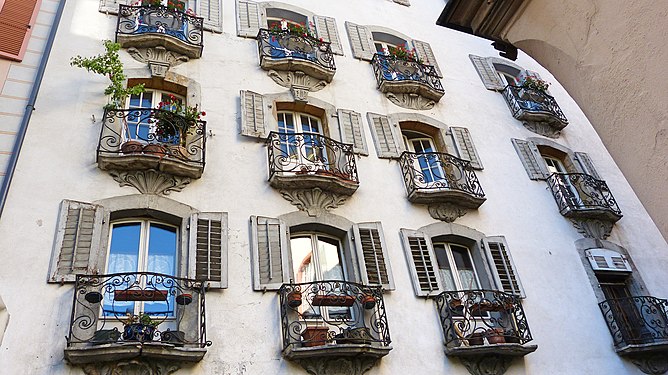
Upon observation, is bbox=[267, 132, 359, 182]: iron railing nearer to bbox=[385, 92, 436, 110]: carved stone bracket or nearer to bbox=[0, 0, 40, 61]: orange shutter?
bbox=[385, 92, 436, 110]: carved stone bracket

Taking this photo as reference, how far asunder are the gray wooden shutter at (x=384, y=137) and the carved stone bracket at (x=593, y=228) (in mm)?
4221

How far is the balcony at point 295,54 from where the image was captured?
1084 centimetres

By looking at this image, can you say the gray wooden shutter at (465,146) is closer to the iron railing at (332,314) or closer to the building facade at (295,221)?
the building facade at (295,221)

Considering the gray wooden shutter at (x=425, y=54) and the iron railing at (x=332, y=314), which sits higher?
the gray wooden shutter at (x=425, y=54)

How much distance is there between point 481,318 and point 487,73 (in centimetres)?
797

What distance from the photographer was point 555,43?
4.95 metres

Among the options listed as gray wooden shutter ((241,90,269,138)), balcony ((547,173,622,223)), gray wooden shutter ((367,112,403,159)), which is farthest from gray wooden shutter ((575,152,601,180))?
gray wooden shutter ((241,90,269,138))

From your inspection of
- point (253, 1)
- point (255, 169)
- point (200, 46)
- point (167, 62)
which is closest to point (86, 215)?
point (255, 169)

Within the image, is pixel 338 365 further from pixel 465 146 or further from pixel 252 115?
pixel 465 146

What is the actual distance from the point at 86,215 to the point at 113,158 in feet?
3.26

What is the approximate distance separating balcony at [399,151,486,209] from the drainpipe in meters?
6.60

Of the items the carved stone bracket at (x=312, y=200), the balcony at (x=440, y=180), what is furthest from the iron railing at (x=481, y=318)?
the carved stone bracket at (x=312, y=200)

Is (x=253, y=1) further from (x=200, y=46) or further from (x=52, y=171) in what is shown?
(x=52, y=171)

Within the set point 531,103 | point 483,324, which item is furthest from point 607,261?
point 531,103
